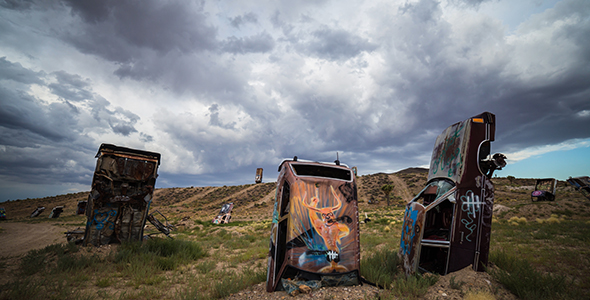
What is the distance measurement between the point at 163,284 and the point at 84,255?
4839 millimetres

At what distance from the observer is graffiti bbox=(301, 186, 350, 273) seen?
5.10 metres

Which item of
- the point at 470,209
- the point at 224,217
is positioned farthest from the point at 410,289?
the point at 224,217

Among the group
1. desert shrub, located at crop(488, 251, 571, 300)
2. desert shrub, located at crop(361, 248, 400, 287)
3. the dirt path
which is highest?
desert shrub, located at crop(488, 251, 571, 300)

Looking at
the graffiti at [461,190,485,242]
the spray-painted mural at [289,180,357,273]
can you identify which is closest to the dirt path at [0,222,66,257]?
the spray-painted mural at [289,180,357,273]

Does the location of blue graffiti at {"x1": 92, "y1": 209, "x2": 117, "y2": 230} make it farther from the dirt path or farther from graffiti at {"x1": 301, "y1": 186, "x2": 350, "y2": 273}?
graffiti at {"x1": 301, "y1": 186, "x2": 350, "y2": 273}

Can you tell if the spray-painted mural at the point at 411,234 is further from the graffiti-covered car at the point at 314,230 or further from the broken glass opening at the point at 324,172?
the broken glass opening at the point at 324,172

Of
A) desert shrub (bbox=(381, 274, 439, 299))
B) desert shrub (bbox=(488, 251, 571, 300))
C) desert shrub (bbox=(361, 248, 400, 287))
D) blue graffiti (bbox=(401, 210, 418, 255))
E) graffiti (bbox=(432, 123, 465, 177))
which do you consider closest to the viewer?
desert shrub (bbox=(488, 251, 571, 300))

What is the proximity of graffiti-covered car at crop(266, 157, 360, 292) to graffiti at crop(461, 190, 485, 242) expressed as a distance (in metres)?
2.66

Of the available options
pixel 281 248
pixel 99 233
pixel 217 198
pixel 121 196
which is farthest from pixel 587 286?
pixel 217 198

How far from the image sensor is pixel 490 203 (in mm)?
5855

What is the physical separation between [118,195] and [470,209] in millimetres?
12885

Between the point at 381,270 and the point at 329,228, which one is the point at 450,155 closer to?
the point at 381,270

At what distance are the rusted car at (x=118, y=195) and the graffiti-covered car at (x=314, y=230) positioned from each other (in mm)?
8155

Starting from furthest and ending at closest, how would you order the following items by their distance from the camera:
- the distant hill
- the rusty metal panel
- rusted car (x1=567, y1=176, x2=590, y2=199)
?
1. the distant hill
2. rusted car (x1=567, y1=176, x2=590, y2=199)
3. the rusty metal panel
